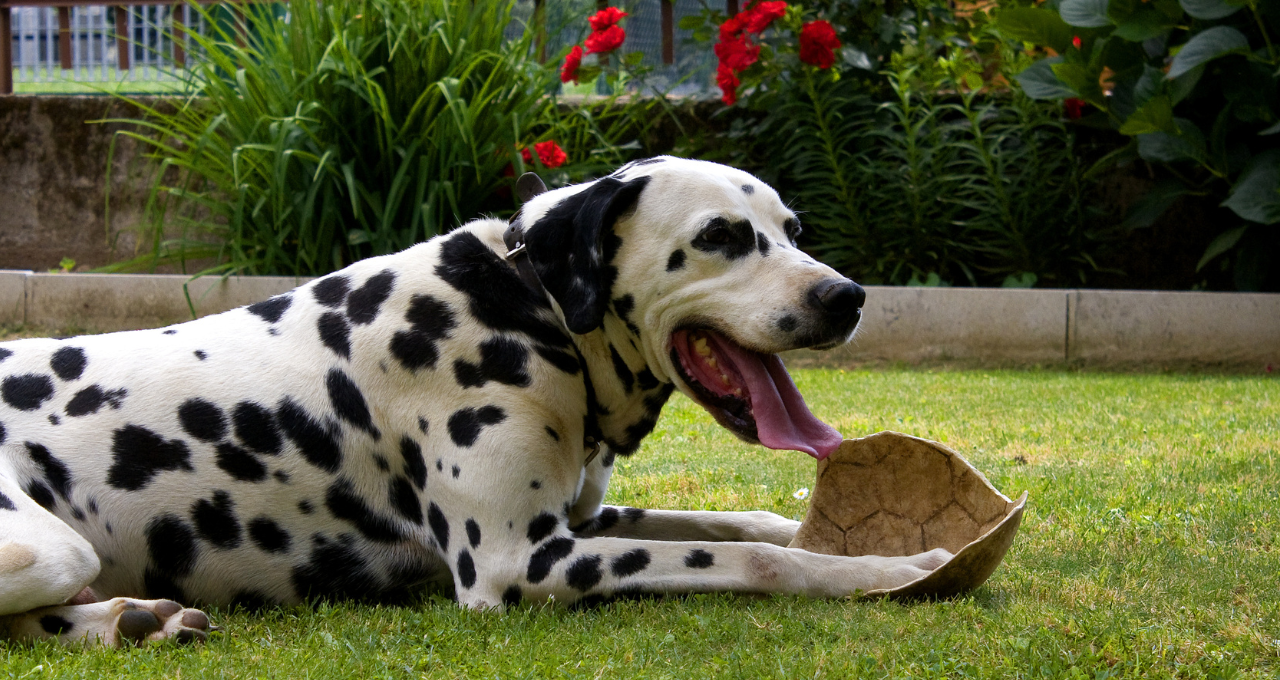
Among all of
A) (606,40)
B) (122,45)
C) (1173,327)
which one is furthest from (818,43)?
(122,45)

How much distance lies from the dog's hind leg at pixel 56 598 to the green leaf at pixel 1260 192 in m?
6.97

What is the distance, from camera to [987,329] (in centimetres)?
750

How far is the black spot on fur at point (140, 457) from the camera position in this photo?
2729 millimetres

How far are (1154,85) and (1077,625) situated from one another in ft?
19.8

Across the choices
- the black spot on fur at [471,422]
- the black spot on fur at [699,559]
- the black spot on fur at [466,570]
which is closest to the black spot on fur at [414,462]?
the black spot on fur at [471,422]

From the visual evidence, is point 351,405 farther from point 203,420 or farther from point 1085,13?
point 1085,13

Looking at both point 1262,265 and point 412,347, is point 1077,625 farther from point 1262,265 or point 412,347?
point 1262,265

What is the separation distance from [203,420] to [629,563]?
111 cm

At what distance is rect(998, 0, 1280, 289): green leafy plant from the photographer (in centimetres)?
726

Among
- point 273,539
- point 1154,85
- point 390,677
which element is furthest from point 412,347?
point 1154,85

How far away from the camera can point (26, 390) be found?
2826mm

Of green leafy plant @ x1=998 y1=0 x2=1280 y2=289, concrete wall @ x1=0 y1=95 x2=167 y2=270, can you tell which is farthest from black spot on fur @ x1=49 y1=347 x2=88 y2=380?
concrete wall @ x1=0 y1=95 x2=167 y2=270

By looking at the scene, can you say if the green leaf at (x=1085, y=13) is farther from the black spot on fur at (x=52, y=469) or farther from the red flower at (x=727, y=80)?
the black spot on fur at (x=52, y=469)

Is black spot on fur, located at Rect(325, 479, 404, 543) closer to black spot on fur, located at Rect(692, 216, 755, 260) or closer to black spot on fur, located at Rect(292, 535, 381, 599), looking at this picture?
black spot on fur, located at Rect(292, 535, 381, 599)
